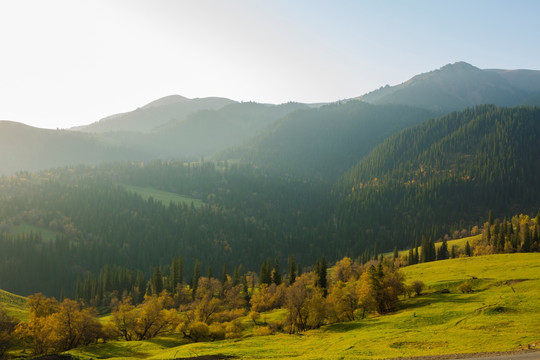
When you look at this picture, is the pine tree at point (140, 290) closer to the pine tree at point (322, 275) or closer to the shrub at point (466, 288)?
the pine tree at point (322, 275)

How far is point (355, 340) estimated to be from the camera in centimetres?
5488

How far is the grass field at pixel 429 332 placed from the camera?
44469 mm

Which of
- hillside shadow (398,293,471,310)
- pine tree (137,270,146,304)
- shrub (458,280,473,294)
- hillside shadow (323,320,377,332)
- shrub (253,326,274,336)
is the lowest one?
pine tree (137,270,146,304)

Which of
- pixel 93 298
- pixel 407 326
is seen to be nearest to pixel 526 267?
pixel 407 326

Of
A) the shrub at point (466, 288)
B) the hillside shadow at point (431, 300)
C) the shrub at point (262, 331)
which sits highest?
the shrub at point (466, 288)

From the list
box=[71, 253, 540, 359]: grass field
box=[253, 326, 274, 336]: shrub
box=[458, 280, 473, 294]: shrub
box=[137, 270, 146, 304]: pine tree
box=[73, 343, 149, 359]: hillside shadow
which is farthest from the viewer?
box=[137, 270, 146, 304]: pine tree

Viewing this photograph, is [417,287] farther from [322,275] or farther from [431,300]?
[322,275]

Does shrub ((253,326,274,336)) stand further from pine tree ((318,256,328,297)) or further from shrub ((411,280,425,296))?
shrub ((411,280,425,296))

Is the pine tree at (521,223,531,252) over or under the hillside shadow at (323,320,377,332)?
over

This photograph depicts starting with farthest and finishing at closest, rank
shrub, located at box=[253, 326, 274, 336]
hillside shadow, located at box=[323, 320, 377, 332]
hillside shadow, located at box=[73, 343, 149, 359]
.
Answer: shrub, located at box=[253, 326, 274, 336] < hillside shadow, located at box=[323, 320, 377, 332] < hillside shadow, located at box=[73, 343, 149, 359]

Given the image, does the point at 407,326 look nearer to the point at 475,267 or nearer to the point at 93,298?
the point at 475,267

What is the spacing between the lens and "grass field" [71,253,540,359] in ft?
146

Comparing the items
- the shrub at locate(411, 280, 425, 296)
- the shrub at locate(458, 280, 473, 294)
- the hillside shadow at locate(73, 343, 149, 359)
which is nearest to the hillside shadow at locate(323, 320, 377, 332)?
the shrub at locate(411, 280, 425, 296)

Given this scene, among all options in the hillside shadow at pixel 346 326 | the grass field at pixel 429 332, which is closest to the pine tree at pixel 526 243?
the grass field at pixel 429 332
